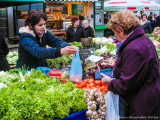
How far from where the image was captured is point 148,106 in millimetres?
2473

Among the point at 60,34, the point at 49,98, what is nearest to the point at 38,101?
the point at 49,98

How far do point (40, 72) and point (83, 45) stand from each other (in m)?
2.66

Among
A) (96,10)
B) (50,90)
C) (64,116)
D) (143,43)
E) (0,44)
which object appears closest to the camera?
(143,43)

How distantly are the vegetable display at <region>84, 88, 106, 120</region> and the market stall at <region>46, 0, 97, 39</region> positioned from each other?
9425 mm

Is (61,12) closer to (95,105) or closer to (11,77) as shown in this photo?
(11,77)

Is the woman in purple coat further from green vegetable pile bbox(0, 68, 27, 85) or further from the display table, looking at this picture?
the display table

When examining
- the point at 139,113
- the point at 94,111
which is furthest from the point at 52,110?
the point at 139,113

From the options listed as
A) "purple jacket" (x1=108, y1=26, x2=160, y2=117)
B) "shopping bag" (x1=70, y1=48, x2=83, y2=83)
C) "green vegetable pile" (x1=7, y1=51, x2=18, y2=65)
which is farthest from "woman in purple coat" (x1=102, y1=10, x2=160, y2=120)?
"green vegetable pile" (x1=7, y1=51, x2=18, y2=65)

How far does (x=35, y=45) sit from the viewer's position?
11.7 ft

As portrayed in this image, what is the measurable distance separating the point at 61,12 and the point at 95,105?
37.4 feet

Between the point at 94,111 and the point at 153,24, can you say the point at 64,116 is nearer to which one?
the point at 94,111

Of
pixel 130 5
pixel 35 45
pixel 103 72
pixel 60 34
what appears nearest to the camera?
→ pixel 35 45

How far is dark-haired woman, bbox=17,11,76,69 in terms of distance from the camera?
3414 mm

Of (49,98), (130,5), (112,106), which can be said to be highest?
(130,5)
